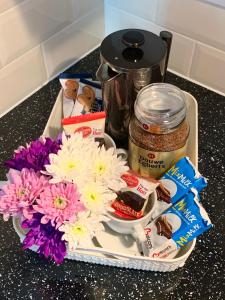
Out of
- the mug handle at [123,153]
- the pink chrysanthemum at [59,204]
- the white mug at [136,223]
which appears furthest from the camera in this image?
the mug handle at [123,153]

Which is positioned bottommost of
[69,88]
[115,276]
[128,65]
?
[115,276]

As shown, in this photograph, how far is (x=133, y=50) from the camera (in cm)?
56

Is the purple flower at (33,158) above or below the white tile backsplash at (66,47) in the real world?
above

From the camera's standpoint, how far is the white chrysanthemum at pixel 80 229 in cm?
43

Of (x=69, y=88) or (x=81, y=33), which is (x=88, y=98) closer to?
(x=69, y=88)

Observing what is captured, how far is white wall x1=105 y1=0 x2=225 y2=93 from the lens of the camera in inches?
27.1

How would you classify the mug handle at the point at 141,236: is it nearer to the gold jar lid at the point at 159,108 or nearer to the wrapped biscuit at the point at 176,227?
the wrapped biscuit at the point at 176,227

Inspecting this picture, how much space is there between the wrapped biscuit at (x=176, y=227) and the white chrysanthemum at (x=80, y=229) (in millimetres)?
128

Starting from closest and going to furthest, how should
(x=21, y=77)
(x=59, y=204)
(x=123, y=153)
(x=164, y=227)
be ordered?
(x=59, y=204) < (x=164, y=227) < (x=123, y=153) < (x=21, y=77)

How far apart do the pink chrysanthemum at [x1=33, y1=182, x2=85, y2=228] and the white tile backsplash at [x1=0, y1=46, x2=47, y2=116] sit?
358 mm

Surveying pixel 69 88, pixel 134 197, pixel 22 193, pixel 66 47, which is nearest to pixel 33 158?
pixel 22 193

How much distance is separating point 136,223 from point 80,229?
116 millimetres

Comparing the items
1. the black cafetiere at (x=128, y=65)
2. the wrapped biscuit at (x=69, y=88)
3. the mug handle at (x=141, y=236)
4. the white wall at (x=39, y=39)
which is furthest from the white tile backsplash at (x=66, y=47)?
the mug handle at (x=141, y=236)

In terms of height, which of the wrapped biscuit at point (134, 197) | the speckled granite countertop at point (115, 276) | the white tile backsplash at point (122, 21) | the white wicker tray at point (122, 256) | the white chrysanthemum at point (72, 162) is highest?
the white chrysanthemum at point (72, 162)
